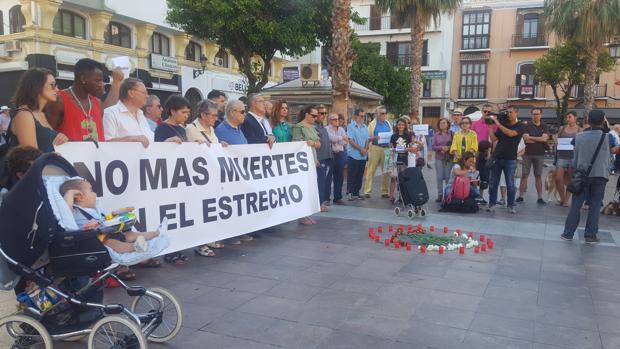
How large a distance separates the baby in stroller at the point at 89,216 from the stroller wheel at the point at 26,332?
0.60 meters

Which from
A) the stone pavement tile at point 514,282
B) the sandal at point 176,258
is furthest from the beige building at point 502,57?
the sandal at point 176,258

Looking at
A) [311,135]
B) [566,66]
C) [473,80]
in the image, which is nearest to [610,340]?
[311,135]

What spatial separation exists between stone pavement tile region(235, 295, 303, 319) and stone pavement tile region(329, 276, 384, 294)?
0.56m

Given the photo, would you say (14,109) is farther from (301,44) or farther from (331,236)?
(301,44)

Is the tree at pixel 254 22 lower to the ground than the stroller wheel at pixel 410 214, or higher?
higher

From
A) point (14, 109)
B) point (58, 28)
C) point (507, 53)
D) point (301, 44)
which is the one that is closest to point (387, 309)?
point (14, 109)

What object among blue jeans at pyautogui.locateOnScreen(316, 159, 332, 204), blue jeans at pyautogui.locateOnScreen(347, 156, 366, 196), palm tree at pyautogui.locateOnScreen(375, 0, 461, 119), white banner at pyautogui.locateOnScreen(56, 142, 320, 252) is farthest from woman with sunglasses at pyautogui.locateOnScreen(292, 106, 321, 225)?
palm tree at pyautogui.locateOnScreen(375, 0, 461, 119)

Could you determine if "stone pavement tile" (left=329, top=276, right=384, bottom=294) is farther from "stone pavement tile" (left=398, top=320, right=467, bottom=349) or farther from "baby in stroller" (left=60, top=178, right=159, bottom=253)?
"baby in stroller" (left=60, top=178, right=159, bottom=253)

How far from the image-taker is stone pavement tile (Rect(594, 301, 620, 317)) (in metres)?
4.05

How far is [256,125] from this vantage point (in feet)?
21.7

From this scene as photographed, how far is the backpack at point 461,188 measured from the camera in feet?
27.5

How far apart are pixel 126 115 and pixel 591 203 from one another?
18.8ft

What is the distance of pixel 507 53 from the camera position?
38.6 meters

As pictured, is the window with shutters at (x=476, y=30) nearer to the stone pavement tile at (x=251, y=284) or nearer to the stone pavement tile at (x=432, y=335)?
the stone pavement tile at (x=251, y=284)
